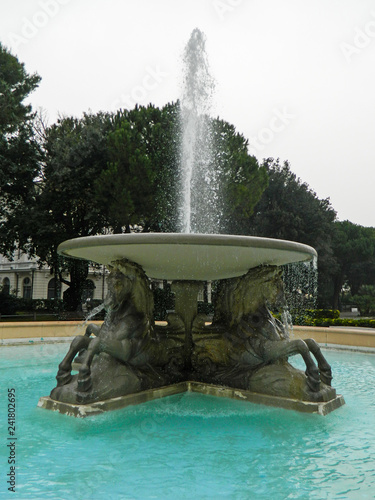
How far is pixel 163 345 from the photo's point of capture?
19.9 ft

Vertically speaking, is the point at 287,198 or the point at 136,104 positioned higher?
the point at 136,104

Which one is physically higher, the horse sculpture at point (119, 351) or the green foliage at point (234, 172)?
the green foliage at point (234, 172)

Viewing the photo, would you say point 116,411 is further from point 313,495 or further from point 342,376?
point 342,376

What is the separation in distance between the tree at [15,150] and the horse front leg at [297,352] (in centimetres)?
1844

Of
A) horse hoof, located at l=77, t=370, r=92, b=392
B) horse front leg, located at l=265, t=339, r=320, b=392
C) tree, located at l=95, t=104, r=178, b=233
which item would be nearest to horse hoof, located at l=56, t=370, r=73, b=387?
horse hoof, located at l=77, t=370, r=92, b=392

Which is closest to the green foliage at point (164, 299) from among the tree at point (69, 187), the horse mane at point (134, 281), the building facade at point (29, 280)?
the tree at point (69, 187)

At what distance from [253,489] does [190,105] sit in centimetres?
1238

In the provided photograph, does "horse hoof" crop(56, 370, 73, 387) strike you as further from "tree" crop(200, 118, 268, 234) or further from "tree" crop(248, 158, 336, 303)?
"tree" crop(248, 158, 336, 303)

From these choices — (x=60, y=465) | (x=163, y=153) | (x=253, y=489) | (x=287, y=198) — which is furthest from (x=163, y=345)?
(x=287, y=198)

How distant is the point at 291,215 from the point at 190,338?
26133 mm

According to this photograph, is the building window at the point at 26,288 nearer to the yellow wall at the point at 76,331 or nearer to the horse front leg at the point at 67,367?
the yellow wall at the point at 76,331

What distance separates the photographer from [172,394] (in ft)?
18.5

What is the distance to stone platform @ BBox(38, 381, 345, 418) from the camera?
459 centimetres

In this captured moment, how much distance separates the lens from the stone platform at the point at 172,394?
4.59m
